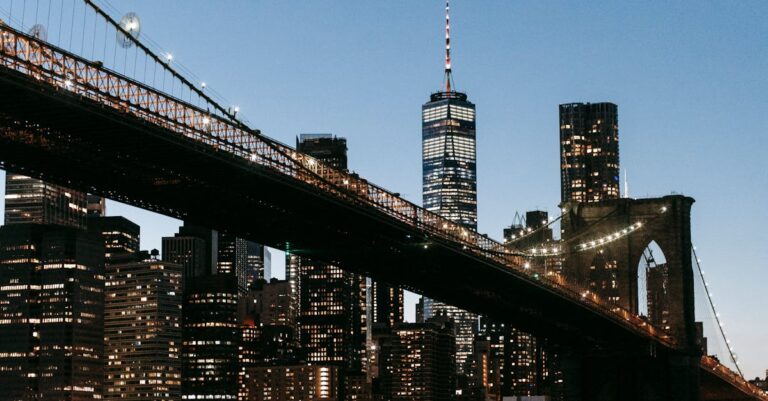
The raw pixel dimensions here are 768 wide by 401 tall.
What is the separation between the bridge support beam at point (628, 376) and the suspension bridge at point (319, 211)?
9cm

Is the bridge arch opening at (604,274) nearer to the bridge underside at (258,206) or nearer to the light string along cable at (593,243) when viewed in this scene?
the light string along cable at (593,243)

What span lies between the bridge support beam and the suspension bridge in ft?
0.31

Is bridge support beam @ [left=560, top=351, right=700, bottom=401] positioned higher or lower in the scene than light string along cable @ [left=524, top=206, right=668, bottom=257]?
lower

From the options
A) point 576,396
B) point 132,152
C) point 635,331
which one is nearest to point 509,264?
point 635,331

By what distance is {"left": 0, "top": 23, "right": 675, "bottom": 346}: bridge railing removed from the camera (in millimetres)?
47344

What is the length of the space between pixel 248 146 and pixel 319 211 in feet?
25.3

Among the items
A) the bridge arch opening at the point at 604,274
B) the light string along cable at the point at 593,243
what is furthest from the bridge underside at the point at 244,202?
the light string along cable at the point at 593,243

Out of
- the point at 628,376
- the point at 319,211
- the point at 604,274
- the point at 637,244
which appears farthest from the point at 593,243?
the point at 319,211

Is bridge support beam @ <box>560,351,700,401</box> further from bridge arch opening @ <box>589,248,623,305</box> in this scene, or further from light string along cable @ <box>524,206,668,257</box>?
light string along cable @ <box>524,206,668,257</box>

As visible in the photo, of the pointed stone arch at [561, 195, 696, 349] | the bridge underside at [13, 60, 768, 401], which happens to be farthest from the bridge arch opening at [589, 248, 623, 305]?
the bridge underside at [13, 60, 768, 401]

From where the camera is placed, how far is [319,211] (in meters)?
66.1

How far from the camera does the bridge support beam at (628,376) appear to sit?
292 ft

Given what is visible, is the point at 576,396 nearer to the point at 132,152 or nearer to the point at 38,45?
the point at 132,152

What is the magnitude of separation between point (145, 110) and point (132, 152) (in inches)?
143
